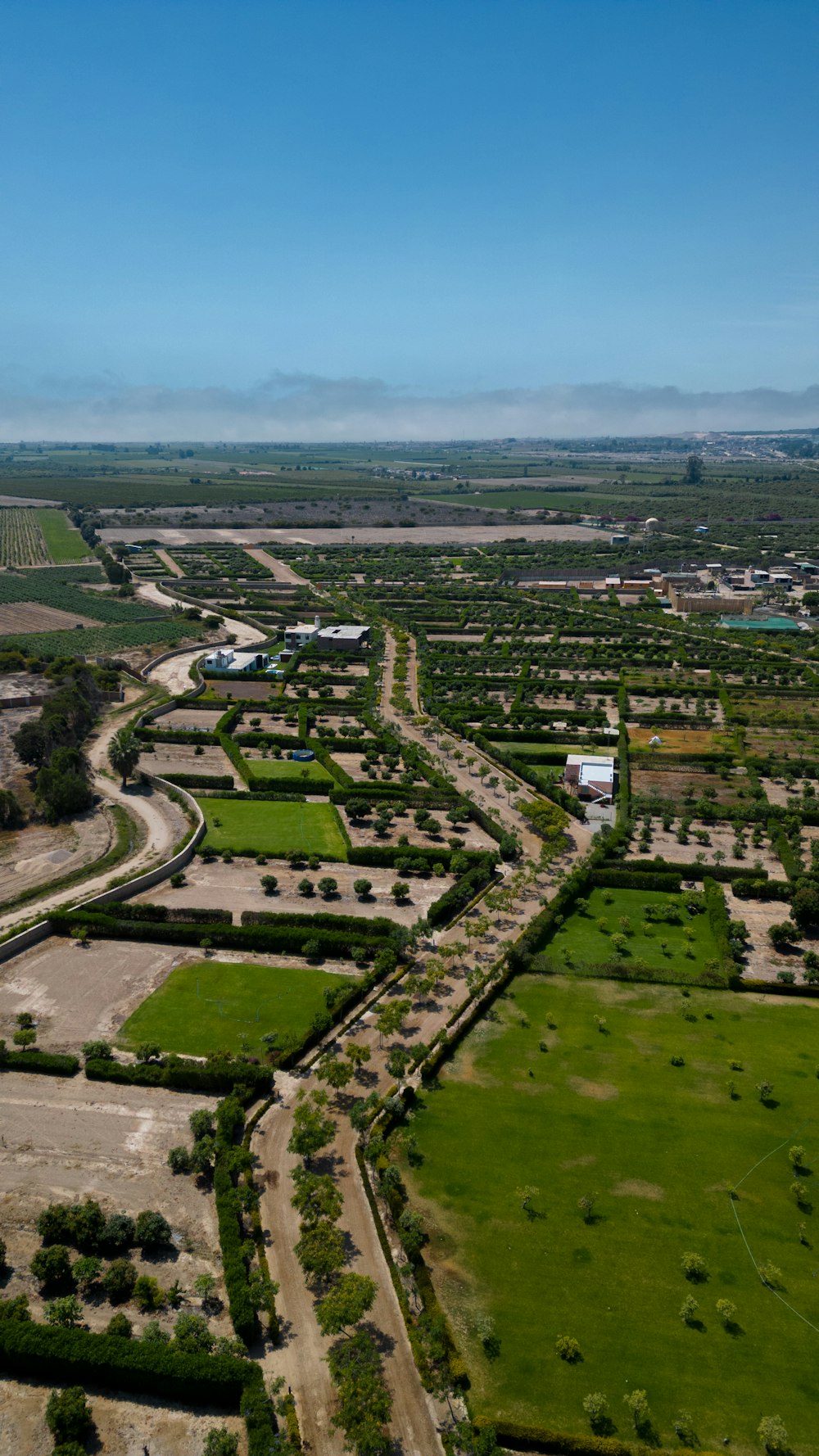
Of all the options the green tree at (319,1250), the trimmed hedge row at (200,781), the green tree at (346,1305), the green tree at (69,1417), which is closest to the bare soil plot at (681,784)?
the trimmed hedge row at (200,781)

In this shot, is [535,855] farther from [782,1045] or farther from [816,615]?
[816,615]

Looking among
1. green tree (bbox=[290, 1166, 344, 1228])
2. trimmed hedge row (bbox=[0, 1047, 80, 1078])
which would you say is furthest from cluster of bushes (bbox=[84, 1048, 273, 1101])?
green tree (bbox=[290, 1166, 344, 1228])

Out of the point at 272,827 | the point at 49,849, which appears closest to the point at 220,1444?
the point at 272,827

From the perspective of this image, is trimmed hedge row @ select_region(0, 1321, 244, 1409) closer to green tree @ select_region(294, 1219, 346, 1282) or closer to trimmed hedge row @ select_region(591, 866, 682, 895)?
green tree @ select_region(294, 1219, 346, 1282)

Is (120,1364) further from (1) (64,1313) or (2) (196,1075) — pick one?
(2) (196,1075)

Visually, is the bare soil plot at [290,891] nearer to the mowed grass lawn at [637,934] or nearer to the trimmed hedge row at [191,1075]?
the mowed grass lawn at [637,934]

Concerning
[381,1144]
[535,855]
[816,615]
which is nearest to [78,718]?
[535,855]
